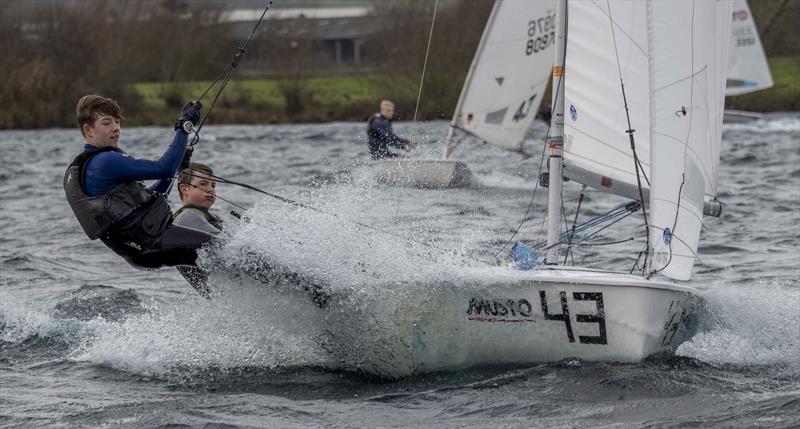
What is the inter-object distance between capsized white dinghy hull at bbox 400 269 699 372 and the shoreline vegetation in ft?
69.7

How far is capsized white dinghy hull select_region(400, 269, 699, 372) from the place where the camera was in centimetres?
582

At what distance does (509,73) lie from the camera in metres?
14.8

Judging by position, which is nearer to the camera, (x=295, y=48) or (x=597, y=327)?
(x=597, y=327)

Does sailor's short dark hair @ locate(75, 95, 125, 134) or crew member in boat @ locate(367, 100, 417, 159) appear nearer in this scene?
sailor's short dark hair @ locate(75, 95, 125, 134)

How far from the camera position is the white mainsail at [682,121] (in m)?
6.20

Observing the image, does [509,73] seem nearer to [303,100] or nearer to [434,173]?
[434,173]

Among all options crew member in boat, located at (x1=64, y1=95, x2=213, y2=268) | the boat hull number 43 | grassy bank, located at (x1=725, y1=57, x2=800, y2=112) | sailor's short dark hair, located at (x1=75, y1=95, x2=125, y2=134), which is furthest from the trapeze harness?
grassy bank, located at (x1=725, y1=57, x2=800, y2=112)

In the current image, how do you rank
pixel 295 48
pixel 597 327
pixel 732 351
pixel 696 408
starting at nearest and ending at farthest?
pixel 696 408, pixel 597 327, pixel 732 351, pixel 295 48

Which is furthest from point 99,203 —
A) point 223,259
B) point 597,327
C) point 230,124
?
point 230,124

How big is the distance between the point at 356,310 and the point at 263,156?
55.9 ft

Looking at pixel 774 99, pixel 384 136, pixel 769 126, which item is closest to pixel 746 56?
pixel 769 126

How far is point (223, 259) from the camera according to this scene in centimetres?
618

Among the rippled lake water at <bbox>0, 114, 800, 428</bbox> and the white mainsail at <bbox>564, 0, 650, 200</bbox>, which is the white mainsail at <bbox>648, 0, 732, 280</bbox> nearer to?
the white mainsail at <bbox>564, 0, 650, 200</bbox>

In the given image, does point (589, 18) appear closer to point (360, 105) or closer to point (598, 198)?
point (598, 198)
